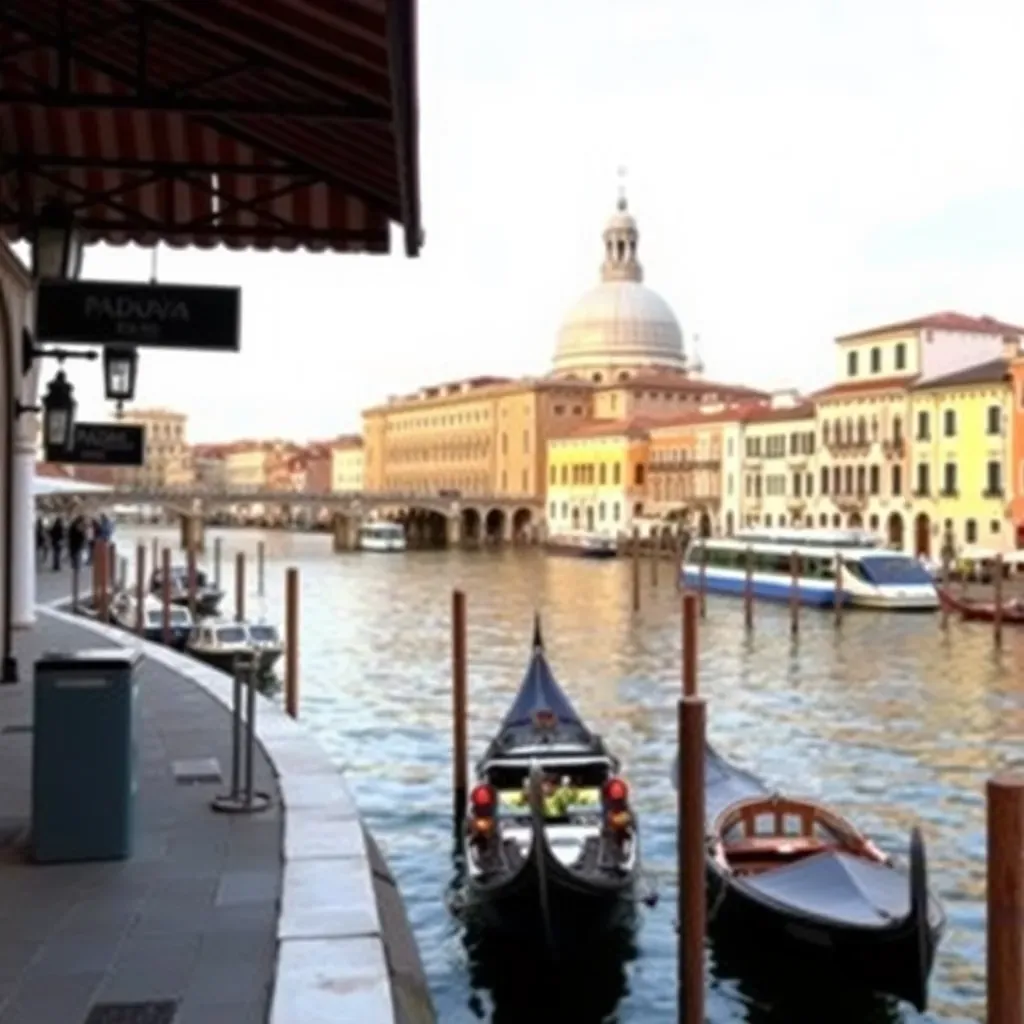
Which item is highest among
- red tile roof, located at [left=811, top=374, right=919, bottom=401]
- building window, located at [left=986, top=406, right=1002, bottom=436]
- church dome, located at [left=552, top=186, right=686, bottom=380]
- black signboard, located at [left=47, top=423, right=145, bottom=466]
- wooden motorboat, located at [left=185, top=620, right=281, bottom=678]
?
church dome, located at [left=552, top=186, right=686, bottom=380]

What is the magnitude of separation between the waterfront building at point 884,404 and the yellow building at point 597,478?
736 inches

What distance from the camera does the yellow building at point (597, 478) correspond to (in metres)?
74.4

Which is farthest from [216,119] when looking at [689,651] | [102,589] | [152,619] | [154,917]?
[152,619]

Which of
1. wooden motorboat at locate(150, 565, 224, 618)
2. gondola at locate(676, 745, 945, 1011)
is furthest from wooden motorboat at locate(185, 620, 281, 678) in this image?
gondola at locate(676, 745, 945, 1011)

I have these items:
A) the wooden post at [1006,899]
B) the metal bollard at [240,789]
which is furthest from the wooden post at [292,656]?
the wooden post at [1006,899]

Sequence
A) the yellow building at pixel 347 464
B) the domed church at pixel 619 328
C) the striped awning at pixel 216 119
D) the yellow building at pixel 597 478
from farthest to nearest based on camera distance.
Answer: the yellow building at pixel 347 464
the domed church at pixel 619 328
the yellow building at pixel 597 478
the striped awning at pixel 216 119

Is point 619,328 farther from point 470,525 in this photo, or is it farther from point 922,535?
point 922,535

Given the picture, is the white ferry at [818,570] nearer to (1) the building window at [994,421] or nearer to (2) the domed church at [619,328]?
(1) the building window at [994,421]

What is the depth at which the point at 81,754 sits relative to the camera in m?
5.34

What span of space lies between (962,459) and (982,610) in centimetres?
1732

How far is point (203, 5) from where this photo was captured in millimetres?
5148

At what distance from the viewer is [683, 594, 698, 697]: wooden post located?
535 inches

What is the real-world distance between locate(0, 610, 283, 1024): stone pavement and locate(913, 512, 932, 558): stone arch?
149 feet

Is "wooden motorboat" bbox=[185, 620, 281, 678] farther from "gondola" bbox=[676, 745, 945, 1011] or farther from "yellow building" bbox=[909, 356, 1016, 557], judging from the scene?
"yellow building" bbox=[909, 356, 1016, 557]
